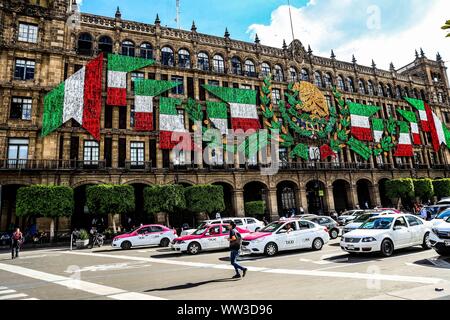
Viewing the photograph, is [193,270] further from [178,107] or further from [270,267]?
[178,107]

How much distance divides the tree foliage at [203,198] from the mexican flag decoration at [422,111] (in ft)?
125

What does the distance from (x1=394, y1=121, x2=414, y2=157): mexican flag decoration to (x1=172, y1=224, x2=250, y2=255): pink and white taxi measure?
36.3 meters

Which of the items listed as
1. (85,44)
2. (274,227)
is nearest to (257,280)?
(274,227)

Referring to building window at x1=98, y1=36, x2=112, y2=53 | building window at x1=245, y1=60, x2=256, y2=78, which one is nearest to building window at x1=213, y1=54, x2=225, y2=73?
building window at x1=245, y1=60, x2=256, y2=78

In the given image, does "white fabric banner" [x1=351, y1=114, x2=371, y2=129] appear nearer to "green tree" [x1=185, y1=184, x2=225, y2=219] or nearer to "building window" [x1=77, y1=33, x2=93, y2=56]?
"green tree" [x1=185, y1=184, x2=225, y2=219]

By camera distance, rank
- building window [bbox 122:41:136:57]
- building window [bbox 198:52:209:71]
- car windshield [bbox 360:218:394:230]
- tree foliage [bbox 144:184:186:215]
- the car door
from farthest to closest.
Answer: building window [bbox 198:52:209:71] < building window [bbox 122:41:136:57] < tree foliage [bbox 144:184:186:215] < car windshield [bbox 360:218:394:230] < the car door

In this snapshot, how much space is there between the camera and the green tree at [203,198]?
2525 centimetres

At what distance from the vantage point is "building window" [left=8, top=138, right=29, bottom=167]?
78.3 ft

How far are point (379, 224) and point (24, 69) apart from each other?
30.8m

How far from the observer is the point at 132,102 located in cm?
2895

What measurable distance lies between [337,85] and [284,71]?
8.85 m

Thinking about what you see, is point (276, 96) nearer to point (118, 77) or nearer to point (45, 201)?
point (118, 77)

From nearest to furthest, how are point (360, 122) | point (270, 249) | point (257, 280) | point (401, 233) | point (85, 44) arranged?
point (257, 280), point (401, 233), point (270, 249), point (85, 44), point (360, 122)

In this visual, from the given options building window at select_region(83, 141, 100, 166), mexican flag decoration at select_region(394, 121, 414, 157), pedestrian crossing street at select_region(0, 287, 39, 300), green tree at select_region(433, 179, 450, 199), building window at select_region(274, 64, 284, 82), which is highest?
building window at select_region(274, 64, 284, 82)
